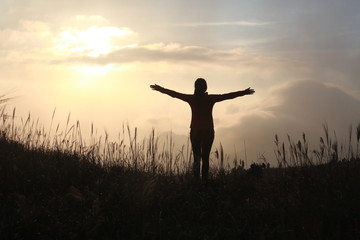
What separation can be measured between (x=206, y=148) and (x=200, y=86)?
1317 mm

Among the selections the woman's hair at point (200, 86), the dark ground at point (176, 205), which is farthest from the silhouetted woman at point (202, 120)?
the dark ground at point (176, 205)

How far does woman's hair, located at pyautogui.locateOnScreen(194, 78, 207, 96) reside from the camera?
9164 mm

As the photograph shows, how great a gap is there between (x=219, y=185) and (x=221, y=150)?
1.01 m

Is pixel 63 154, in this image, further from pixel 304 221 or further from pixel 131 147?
pixel 304 221

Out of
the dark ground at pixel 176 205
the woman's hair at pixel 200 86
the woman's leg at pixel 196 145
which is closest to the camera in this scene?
the dark ground at pixel 176 205

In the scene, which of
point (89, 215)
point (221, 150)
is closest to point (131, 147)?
point (221, 150)

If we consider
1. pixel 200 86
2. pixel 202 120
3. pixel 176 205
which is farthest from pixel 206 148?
pixel 176 205

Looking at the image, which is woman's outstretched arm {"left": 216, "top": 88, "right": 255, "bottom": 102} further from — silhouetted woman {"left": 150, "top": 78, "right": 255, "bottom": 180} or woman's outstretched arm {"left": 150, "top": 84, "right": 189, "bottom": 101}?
woman's outstretched arm {"left": 150, "top": 84, "right": 189, "bottom": 101}

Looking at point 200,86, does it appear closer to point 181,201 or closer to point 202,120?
point 202,120

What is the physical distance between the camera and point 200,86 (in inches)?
361

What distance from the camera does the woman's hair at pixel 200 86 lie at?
9.16 m

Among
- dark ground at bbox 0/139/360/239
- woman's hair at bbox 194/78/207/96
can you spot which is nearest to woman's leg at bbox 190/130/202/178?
dark ground at bbox 0/139/360/239

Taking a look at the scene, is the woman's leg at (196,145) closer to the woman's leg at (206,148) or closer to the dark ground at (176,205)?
the woman's leg at (206,148)

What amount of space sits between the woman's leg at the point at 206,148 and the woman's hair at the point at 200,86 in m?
0.88
